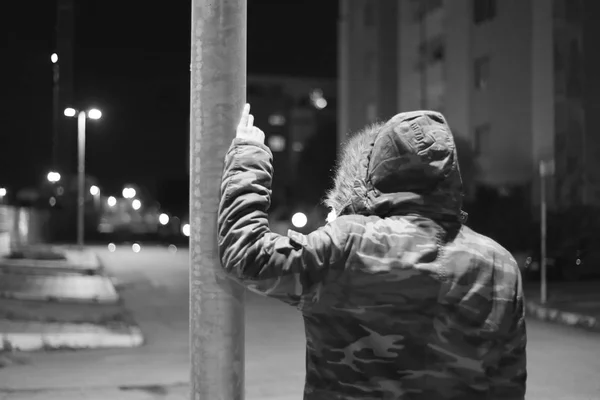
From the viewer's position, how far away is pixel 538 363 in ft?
30.3

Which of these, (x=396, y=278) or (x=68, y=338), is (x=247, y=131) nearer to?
(x=396, y=278)

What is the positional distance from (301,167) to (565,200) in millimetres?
36315

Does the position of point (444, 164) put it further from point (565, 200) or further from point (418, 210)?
point (565, 200)

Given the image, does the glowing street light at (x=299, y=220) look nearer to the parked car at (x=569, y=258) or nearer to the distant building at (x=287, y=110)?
the parked car at (x=569, y=258)

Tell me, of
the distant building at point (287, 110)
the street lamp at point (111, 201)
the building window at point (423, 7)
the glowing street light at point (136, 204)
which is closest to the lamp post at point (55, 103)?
the building window at point (423, 7)

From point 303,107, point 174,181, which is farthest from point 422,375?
point 174,181

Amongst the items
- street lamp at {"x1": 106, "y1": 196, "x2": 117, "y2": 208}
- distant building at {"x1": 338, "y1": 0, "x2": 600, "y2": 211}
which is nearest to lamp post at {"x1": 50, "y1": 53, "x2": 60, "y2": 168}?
distant building at {"x1": 338, "y1": 0, "x2": 600, "y2": 211}

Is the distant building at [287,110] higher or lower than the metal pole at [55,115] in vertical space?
higher

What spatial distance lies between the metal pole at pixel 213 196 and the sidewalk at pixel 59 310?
28.4 feet

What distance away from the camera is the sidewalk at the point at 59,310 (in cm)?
1046

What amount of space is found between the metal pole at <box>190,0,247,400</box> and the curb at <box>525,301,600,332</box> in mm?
11536

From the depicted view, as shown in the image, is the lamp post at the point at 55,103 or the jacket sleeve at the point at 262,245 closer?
the jacket sleeve at the point at 262,245

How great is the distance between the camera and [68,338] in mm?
10492

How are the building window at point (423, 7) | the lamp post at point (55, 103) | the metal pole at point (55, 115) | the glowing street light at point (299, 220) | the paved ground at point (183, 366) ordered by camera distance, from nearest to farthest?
the paved ground at point (183, 366) → the lamp post at point (55, 103) → the metal pole at point (55, 115) → the building window at point (423, 7) → the glowing street light at point (299, 220)
